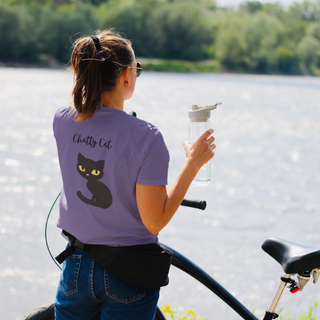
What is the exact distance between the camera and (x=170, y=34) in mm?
73562

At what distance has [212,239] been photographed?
8492mm

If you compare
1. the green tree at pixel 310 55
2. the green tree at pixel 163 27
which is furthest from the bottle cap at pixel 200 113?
the green tree at pixel 310 55

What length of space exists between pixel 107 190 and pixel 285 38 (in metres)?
85.1

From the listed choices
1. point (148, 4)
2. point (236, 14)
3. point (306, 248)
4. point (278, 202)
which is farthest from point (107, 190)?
point (236, 14)

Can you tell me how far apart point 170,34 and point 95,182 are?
75272 millimetres

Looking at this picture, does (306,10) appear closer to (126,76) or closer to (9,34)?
(9,34)

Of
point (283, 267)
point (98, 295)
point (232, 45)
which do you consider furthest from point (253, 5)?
point (98, 295)

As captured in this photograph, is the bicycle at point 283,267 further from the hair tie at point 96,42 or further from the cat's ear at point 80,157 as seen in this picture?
the hair tie at point 96,42

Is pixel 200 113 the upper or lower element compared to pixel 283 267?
upper

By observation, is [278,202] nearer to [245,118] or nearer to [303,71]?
[245,118]

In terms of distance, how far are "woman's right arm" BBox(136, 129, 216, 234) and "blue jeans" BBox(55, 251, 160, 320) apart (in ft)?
0.68

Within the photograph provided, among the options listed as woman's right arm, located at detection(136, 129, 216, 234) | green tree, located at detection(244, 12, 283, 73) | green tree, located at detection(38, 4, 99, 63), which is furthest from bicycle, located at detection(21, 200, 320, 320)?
green tree, located at detection(244, 12, 283, 73)

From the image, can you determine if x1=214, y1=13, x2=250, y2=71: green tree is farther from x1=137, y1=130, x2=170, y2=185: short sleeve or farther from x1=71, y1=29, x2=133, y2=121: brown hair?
x1=137, y1=130, x2=170, y2=185: short sleeve

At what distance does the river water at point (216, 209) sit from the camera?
241 inches
